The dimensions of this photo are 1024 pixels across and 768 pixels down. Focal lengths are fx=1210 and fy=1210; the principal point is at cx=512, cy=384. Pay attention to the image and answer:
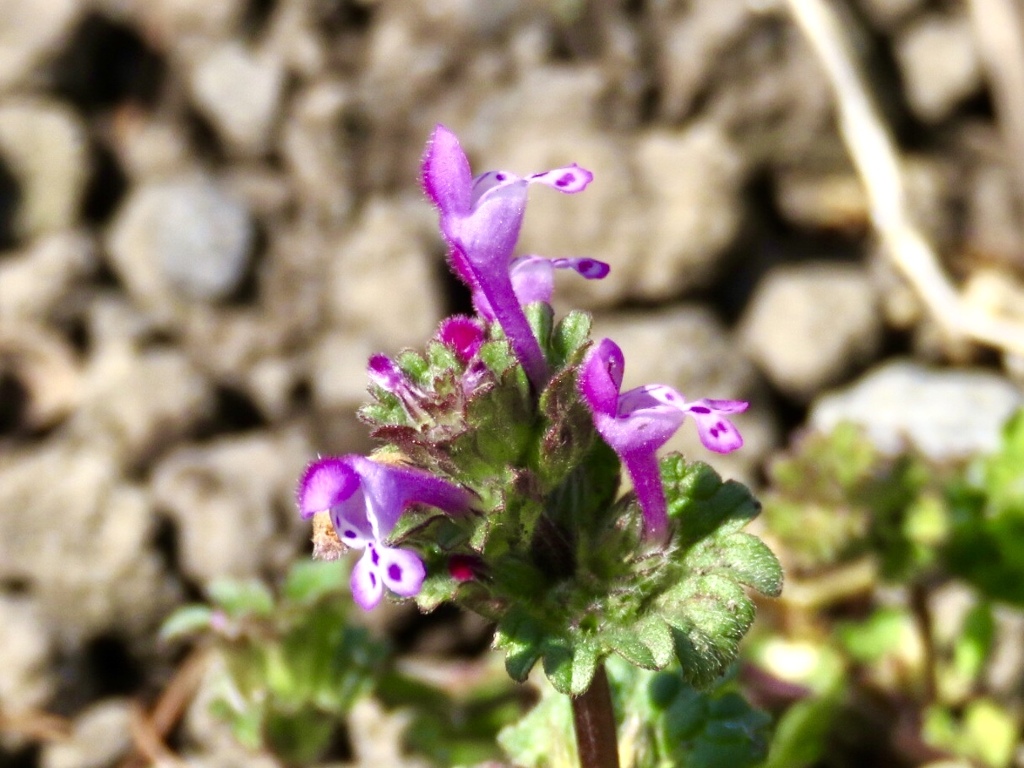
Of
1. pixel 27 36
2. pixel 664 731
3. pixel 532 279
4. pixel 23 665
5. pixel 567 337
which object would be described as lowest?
pixel 664 731

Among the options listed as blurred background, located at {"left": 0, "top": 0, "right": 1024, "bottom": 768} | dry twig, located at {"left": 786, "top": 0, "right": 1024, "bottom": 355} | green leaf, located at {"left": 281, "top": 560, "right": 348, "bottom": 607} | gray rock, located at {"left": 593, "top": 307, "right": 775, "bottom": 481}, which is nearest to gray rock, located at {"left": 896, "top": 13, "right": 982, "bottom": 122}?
blurred background, located at {"left": 0, "top": 0, "right": 1024, "bottom": 768}

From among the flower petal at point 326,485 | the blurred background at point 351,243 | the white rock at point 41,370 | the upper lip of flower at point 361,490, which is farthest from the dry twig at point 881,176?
the flower petal at point 326,485

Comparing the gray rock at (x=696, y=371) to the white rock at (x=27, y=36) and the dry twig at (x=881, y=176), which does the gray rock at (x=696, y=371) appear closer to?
the dry twig at (x=881, y=176)

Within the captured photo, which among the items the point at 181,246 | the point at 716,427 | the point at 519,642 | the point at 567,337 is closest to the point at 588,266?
the point at 567,337

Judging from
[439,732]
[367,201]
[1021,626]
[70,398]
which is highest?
[367,201]

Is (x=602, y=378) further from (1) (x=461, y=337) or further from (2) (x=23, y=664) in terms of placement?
(2) (x=23, y=664)

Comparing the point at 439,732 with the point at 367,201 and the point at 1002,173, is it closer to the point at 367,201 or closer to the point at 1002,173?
the point at 367,201

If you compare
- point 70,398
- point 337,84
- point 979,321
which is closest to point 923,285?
point 979,321

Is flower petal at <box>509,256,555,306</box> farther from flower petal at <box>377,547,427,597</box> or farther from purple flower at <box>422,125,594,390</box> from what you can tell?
flower petal at <box>377,547,427,597</box>
